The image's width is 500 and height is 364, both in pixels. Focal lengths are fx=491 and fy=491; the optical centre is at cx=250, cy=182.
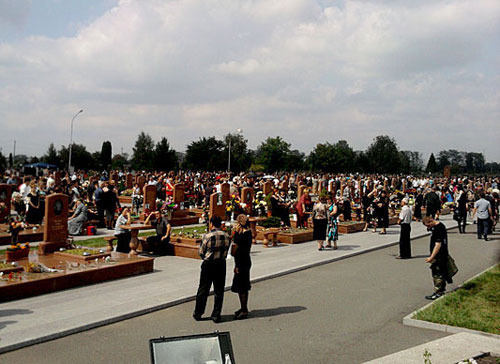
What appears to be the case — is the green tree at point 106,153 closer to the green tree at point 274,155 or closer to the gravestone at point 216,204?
the green tree at point 274,155

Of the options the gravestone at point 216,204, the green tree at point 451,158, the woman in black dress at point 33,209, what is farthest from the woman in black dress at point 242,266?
the green tree at point 451,158

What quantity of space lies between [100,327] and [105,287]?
258 cm

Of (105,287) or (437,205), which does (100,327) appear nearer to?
(105,287)

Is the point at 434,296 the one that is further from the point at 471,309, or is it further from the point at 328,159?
the point at 328,159

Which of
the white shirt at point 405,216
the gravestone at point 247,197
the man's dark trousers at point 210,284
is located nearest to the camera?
the man's dark trousers at point 210,284

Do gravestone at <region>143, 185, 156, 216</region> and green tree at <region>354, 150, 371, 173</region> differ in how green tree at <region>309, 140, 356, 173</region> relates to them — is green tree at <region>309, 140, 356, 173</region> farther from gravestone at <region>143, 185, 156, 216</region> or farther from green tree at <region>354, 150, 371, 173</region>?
gravestone at <region>143, 185, 156, 216</region>

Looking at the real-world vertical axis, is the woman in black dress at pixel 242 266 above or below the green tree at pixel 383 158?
below

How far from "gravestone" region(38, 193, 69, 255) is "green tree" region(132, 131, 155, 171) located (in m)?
57.1

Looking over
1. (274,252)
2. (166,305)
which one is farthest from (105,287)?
(274,252)

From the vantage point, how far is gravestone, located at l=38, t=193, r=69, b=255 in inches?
526

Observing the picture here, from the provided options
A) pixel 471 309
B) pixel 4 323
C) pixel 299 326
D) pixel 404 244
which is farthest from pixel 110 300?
pixel 404 244

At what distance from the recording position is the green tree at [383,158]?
84.8m

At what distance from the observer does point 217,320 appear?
8422 millimetres

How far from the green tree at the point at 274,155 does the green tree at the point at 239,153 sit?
7.92 feet
